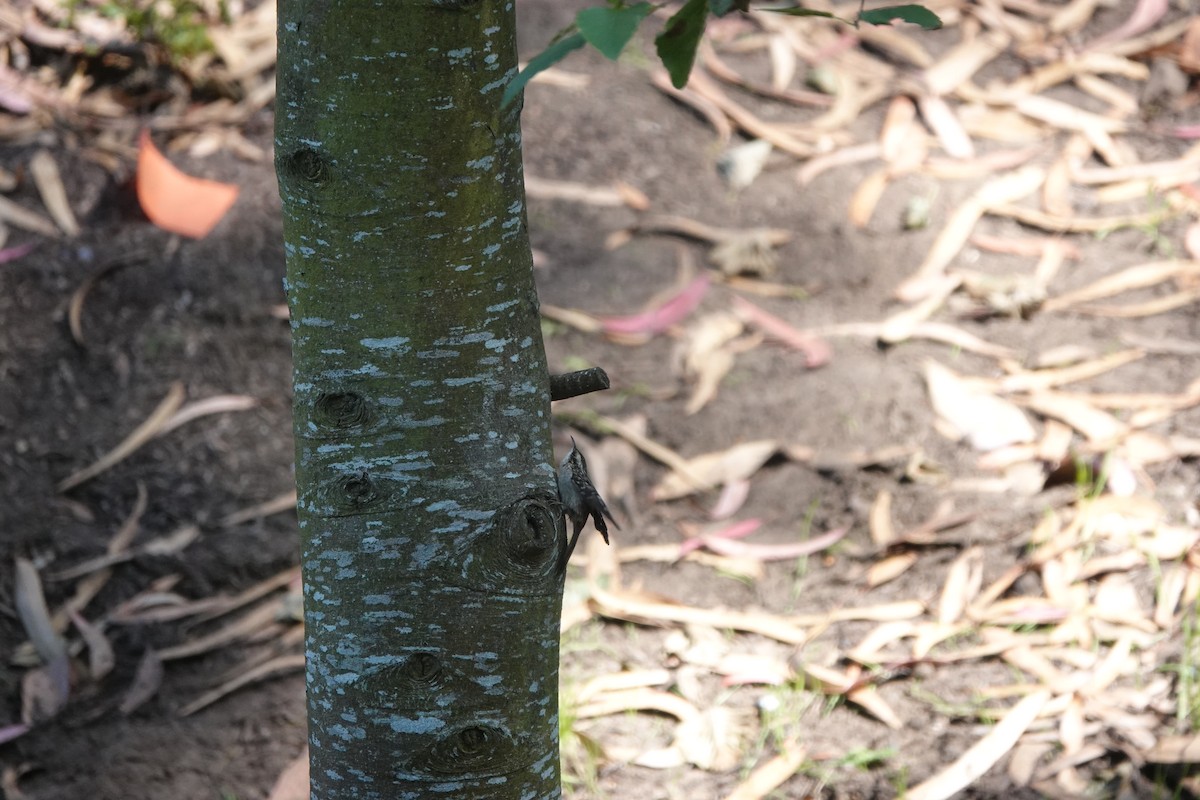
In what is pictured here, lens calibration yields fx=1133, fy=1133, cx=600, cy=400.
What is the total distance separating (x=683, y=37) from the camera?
24.3 inches

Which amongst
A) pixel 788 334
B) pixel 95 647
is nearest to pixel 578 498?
pixel 95 647

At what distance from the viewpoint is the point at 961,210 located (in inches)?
110

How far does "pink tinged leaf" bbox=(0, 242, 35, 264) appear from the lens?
264 centimetres

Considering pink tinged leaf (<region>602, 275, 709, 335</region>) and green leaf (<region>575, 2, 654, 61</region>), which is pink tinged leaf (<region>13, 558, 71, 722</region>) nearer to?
pink tinged leaf (<region>602, 275, 709, 335</region>)

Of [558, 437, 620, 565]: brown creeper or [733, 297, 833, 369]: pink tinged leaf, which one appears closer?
[558, 437, 620, 565]: brown creeper

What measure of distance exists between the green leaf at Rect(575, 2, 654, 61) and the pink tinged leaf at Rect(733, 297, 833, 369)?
A: 1.89 meters

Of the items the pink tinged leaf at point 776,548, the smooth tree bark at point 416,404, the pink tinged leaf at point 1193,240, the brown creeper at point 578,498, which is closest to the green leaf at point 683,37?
the smooth tree bark at point 416,404

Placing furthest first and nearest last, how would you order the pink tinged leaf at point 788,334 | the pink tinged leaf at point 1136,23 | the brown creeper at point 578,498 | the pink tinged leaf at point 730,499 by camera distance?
the pink tinged leaf at point 1136,23 → the pink tinged leaf at point 788,334 → the pink tinged leaf at point 730,499 → the brown creeper at point 578,498

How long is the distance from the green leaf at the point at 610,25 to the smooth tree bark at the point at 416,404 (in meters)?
0.33

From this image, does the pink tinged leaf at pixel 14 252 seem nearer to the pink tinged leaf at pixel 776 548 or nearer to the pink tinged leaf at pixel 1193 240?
the pink tinged leaf at pixel 776 548

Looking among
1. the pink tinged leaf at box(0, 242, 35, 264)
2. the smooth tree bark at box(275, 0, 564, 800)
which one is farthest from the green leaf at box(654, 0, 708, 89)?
the pink tinged leaf at box(0, 242, 35, 264)

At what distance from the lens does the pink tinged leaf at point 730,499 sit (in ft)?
7.01

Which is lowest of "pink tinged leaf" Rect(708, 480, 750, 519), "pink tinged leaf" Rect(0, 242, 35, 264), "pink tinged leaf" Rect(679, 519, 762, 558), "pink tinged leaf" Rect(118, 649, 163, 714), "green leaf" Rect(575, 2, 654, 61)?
"pink tinged leaf" Rect(118, 649, 163, 714)

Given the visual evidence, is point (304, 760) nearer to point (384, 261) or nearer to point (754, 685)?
point (754, 685)
